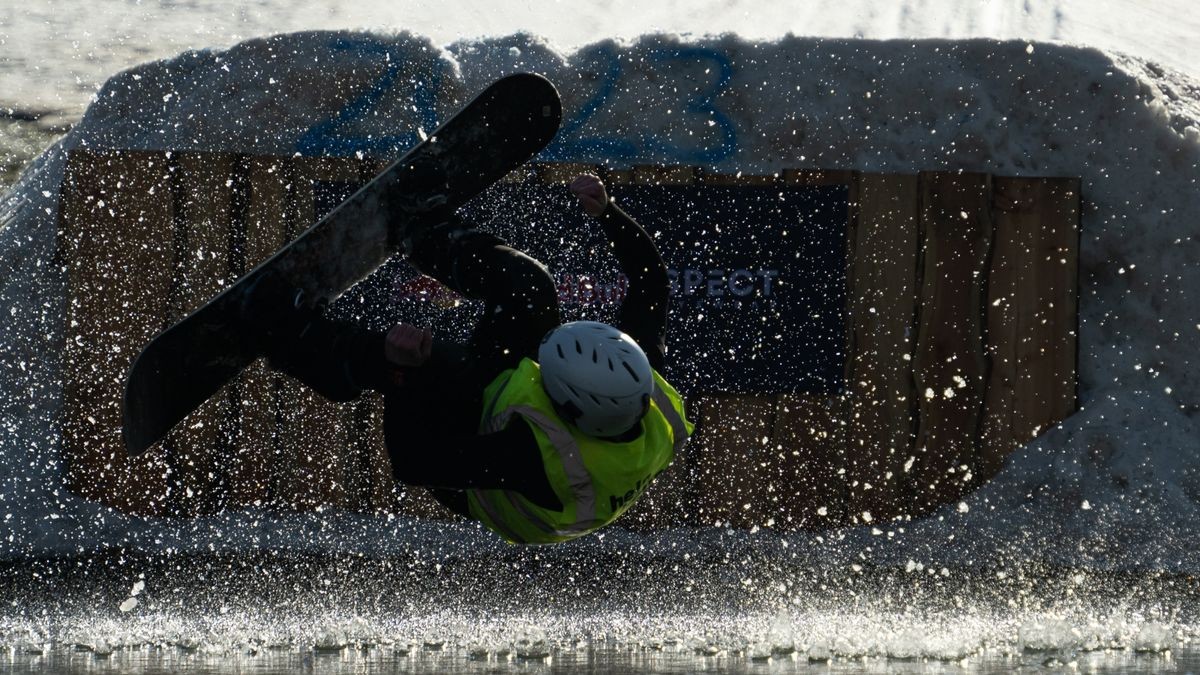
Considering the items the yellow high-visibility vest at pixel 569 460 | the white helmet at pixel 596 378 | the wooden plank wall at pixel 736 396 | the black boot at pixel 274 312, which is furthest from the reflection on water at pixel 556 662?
the wooden plank wall at pixel 736 396

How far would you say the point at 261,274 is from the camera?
620cm

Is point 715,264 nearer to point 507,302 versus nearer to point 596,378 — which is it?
point 507,302

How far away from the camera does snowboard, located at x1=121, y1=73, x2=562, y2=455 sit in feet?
20.4

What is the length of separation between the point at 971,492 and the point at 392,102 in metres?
4.52

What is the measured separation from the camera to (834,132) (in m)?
10.7

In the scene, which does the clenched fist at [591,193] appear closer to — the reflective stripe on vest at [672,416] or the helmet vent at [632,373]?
the reflective stripe on vest at [672,416]

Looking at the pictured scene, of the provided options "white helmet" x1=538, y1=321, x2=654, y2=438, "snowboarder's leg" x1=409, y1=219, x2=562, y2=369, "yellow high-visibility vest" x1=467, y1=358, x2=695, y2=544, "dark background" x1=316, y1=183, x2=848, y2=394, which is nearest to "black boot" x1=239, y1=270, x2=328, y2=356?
"snowboarder's leg" x1=409, y1=219, x2=562, y2=369

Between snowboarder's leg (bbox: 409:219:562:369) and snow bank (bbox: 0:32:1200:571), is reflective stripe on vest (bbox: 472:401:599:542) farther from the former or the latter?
snow bank (bbox: 0:32:1200:571)

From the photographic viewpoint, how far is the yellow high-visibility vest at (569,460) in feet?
17.6

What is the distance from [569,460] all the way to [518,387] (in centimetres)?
31

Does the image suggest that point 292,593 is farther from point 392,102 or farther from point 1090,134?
point 1090,134

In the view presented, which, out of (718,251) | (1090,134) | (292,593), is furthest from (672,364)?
(1090,134)

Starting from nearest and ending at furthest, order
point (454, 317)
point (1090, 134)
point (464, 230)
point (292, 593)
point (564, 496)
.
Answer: point (564, 496) → point (464, 230) → point (292, 593) → point (454, 317) → point (1090, 134)

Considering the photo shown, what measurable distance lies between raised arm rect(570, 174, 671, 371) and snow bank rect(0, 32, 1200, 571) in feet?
14.5
